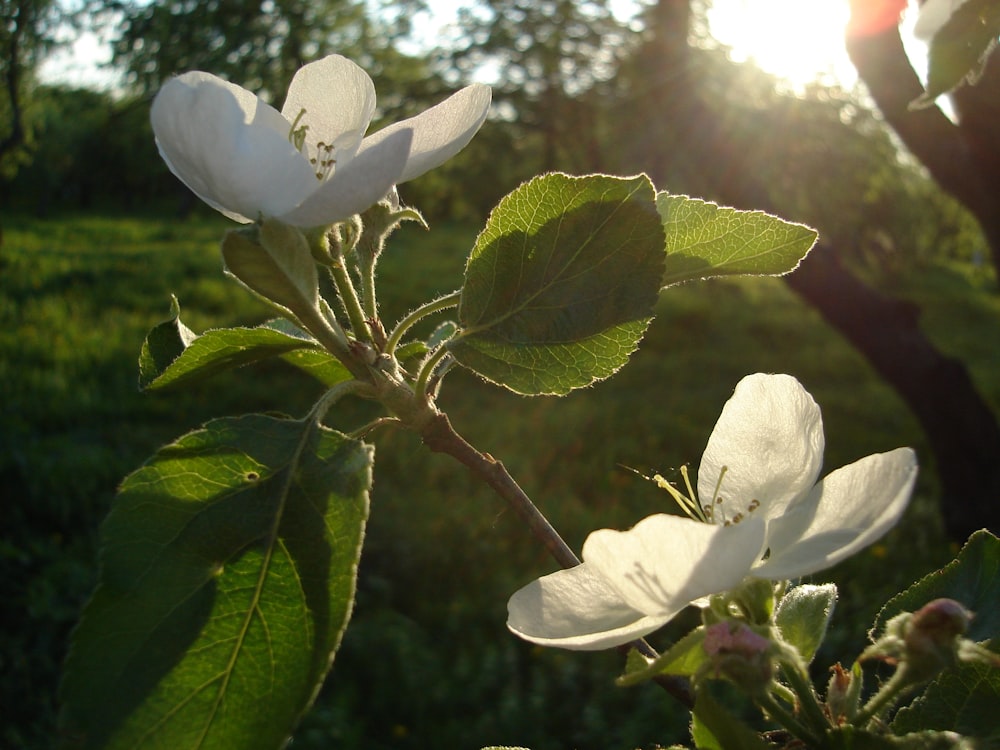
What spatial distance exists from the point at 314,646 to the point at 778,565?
0.31 m

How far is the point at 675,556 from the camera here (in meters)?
0.59

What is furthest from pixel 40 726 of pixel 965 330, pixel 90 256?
pixel 965 330

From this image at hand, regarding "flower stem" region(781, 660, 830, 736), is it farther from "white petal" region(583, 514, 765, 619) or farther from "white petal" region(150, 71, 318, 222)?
"white petal" region(150, 71, 318, 222)

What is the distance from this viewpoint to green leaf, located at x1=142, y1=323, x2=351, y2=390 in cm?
79

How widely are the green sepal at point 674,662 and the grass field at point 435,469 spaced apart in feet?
0.98

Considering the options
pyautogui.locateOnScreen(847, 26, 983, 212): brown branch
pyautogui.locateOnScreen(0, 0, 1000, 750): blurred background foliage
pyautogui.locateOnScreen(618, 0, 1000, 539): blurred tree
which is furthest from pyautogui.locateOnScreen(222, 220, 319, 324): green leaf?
pyautogui.locateOnScreen(618, 0, 1000, 539): blurred tree

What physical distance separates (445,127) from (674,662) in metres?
0.43

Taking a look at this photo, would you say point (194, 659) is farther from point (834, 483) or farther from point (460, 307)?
point (834, 483)

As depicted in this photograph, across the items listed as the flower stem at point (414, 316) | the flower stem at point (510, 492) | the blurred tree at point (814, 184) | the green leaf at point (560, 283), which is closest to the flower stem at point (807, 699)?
the flower stem at point (510, 492)

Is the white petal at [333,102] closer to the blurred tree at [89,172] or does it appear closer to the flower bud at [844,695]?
Answer: the flower bud at [844,695]

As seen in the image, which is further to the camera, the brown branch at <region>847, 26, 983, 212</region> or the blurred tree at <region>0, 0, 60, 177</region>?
the blurred tree at <region>0, 0, 60, 177</region>

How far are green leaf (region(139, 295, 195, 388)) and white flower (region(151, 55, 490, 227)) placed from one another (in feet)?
0.48

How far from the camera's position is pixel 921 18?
39.8 inches

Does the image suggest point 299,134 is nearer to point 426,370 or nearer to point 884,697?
point 426,370
